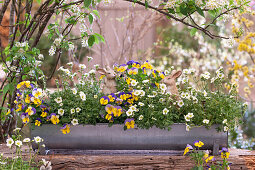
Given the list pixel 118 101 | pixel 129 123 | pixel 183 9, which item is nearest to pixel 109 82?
pixel 118 101

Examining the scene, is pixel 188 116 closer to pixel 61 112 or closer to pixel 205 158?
pixel 205 158

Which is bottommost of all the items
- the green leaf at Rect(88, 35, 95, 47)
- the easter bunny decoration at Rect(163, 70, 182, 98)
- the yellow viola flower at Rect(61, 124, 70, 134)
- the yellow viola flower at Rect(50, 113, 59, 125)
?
the yellow viola flower at Rect(61, 124, 70, 134)

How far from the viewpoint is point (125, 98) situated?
167cm

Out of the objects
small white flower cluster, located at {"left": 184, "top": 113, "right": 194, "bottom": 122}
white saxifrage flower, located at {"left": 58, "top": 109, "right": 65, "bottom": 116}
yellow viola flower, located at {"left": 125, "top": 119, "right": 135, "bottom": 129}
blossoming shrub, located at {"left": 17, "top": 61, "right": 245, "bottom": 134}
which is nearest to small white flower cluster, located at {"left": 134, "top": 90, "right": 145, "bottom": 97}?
blossoming shrub, located at {"left": 17, "top": 61, "right": 245, "bottom": 134}

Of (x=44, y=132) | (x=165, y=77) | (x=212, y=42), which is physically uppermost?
(x=212, y=42)

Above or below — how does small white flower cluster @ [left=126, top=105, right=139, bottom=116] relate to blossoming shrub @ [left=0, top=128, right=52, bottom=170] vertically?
above

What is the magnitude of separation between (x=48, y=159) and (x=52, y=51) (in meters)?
0.54

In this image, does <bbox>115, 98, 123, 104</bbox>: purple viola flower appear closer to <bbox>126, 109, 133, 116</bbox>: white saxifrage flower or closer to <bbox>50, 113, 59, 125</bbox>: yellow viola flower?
<bbox>126, 109, 133, 116</bbox>: white saxifrage flower

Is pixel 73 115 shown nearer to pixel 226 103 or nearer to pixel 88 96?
pixel 88 96

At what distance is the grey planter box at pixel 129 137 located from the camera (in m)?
1.67

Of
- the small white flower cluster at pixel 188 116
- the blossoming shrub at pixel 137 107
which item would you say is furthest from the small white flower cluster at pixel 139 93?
the small white flower cluster at pixel 188 116

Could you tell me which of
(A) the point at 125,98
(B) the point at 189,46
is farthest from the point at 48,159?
(B) the point at 189,46

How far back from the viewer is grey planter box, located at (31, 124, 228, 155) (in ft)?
5.48

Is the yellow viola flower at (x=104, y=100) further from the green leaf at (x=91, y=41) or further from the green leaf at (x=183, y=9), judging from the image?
the green leaf at (x=183, y=9)
